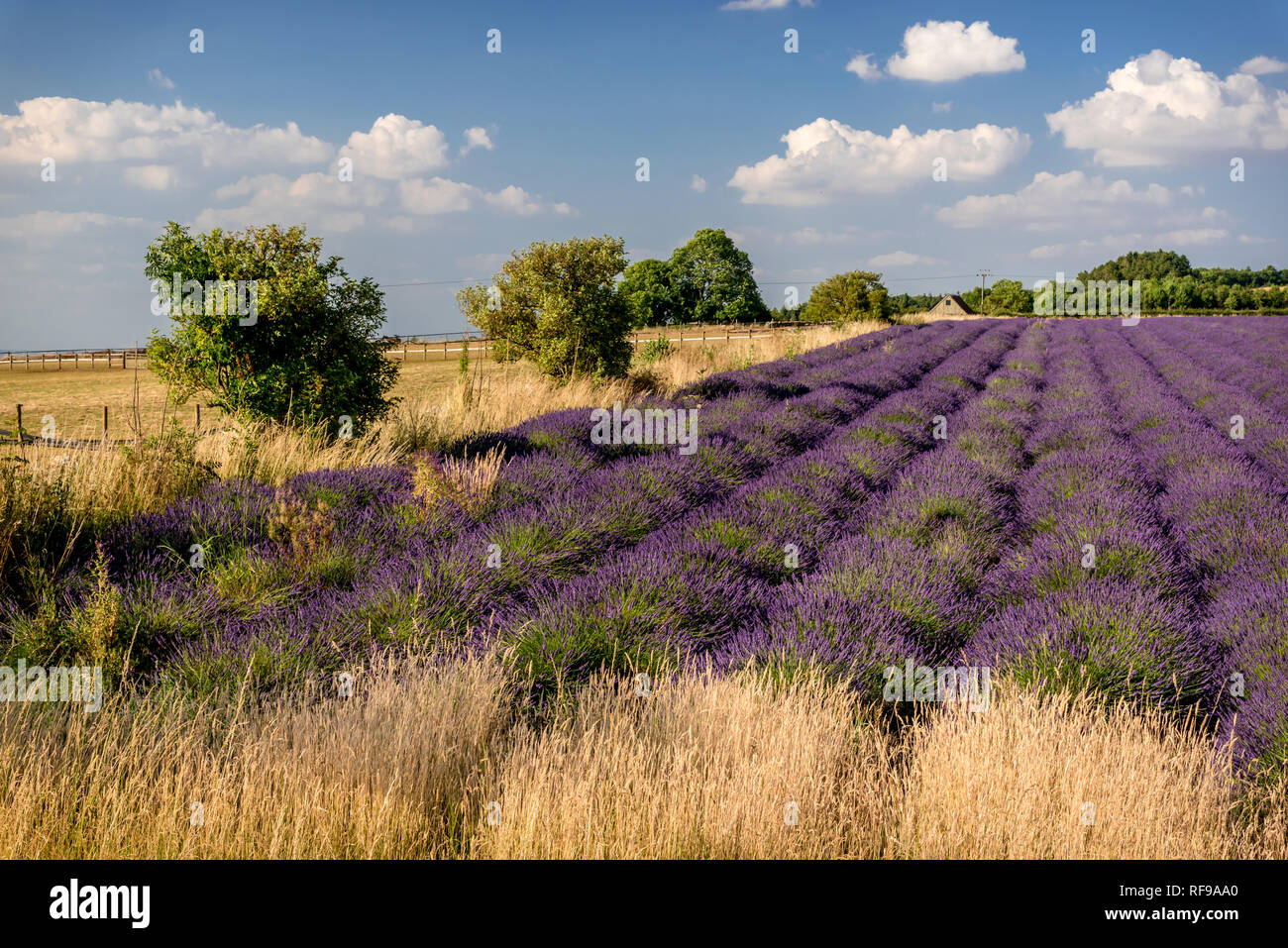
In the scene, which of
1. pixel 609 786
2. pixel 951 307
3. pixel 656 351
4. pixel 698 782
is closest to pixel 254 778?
pixel 609 786

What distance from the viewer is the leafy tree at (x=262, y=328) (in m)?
8.74

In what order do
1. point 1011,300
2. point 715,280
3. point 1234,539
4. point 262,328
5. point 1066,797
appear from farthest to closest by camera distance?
point 1011,300 < point 715,280 < point 262,328 < point 1234,539 < point 1066,797

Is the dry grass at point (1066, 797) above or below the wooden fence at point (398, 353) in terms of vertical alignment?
below

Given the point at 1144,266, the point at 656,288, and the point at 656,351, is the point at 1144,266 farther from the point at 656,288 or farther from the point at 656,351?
the point at 656,351

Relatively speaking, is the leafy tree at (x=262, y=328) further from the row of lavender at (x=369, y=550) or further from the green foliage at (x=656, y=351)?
the green foliage at (x=656, y=351)

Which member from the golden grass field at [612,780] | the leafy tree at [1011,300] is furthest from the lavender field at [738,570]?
the leafy tree at [1011,300]

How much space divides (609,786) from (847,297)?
2193 inches

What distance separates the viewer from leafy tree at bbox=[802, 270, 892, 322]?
176 feet

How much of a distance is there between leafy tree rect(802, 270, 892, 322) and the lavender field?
4503 centimetres

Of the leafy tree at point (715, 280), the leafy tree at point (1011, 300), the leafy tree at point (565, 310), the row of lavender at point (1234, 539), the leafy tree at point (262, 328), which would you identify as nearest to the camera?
the row of lavender at point (1234, 539)

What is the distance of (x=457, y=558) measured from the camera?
515cm

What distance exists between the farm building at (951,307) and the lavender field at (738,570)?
344ft

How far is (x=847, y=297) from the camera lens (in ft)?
180
